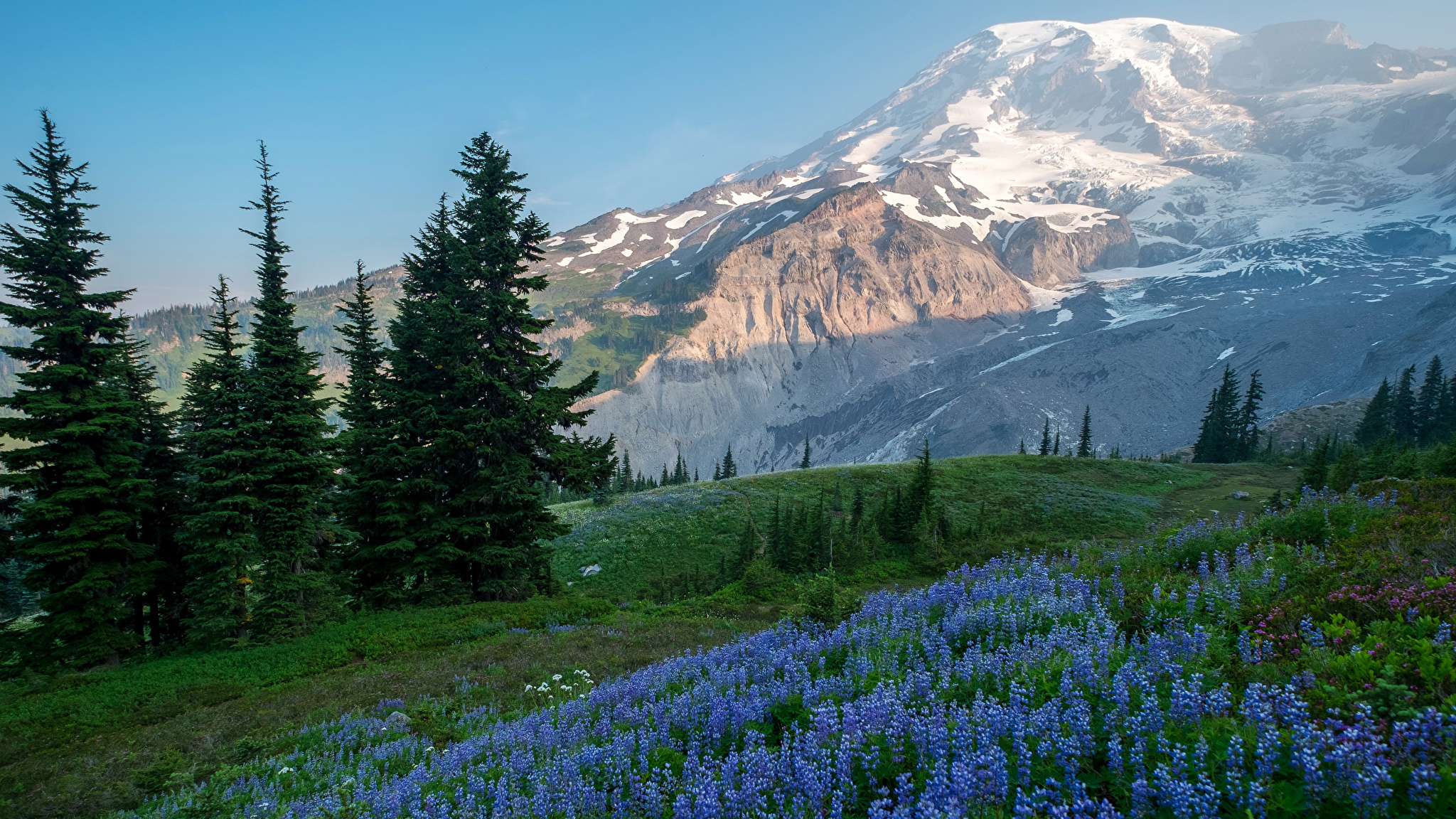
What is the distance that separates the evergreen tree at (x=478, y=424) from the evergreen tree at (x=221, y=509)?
395 cm

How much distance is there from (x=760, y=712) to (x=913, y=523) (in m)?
22.7

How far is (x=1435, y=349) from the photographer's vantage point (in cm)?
13888

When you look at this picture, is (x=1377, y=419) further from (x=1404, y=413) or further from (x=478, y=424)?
(x=478, y=424)

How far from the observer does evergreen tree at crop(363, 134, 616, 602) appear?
21.4 m

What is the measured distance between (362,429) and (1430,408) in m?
116

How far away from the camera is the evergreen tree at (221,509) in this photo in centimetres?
1758

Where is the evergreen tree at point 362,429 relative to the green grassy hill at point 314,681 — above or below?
above

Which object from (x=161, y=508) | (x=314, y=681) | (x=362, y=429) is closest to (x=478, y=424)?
(x=362, y=429)

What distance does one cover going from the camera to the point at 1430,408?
251ft

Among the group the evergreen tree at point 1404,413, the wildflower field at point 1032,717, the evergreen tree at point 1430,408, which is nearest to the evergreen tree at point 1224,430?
the evergreen tree at point 1404,413

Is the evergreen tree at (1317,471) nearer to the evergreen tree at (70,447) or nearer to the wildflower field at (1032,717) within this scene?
the wildflower field at (1032,717)

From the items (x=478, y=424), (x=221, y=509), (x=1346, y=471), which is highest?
(x=478, y=424)

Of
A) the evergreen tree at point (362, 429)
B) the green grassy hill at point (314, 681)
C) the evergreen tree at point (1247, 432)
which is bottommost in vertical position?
the evergreen tree at point (1247, 432)

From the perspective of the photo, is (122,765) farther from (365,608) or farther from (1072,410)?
(1072,410)
